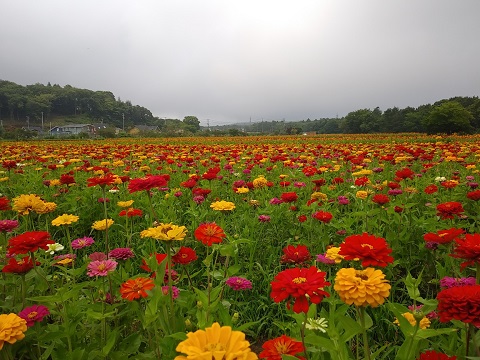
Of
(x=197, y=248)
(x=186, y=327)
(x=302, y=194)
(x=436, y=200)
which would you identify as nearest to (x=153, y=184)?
(x=186, y=327)

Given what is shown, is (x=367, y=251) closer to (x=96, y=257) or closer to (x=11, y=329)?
(x=11, y=329)

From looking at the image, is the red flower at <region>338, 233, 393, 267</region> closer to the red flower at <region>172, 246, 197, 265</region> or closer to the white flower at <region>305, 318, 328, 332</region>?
the white flower at <region>305, 318, 328, 332</region>

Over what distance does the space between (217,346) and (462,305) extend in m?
0.72

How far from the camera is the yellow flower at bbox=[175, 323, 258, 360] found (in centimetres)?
63

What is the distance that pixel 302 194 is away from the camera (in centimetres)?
442

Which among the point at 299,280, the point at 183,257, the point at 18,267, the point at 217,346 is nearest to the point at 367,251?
the point at 299,280

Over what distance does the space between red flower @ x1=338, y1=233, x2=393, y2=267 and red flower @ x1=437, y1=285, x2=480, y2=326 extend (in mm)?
188

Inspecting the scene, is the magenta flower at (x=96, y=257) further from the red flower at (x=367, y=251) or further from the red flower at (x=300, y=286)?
the red flower at (x=367, y=251)

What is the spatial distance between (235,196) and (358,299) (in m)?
3.40

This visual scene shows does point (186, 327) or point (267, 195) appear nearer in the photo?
point (186, 327)

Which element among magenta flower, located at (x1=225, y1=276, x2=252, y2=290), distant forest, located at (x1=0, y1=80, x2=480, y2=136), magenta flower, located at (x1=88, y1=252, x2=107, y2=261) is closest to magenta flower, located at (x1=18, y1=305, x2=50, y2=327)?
magenta flower, located at (x1=88, y1=252, x2=107, y2=261)

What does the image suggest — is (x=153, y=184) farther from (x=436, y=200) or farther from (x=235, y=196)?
(x=436, y=200)

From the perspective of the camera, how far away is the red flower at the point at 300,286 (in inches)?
35.3

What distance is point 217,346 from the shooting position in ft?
2.20
